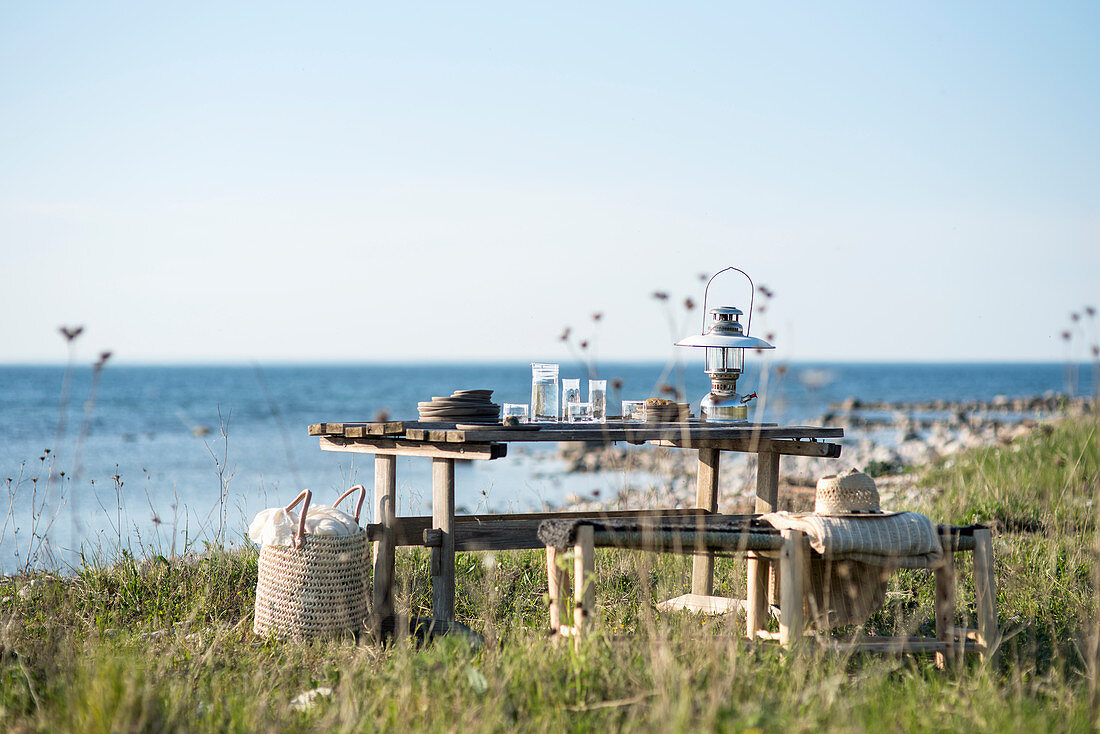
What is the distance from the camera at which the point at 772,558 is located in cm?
325

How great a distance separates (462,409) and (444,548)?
0.56 meters

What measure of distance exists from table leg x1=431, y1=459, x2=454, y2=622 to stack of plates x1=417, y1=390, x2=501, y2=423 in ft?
0.73

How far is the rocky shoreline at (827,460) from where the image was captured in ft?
21.7

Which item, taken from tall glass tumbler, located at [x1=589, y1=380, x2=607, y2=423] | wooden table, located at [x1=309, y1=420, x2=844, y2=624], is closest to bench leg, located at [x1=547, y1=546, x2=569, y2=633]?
wooden table, located at [x1=309, y1=420, x2=844, y2=624]

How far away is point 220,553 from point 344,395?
3907 centimetres

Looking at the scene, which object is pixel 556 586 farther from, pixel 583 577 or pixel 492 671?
pixel 492 671

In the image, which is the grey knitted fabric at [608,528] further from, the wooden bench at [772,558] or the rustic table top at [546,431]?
the rustic table top at [546,431]

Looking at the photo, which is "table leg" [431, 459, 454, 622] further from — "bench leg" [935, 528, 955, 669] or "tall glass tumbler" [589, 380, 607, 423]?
"bench leg" [935, 528, 955, 669]

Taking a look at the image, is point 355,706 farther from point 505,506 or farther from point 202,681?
point 505,506

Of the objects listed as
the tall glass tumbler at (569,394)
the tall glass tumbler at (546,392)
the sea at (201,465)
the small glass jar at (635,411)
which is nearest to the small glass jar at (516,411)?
the tall glass tumbler at (546,392)

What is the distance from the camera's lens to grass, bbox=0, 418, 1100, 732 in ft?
7.67

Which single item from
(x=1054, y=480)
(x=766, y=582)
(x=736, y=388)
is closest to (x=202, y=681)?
(x=766, y=582)

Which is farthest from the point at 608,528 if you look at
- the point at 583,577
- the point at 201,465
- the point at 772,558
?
the point at 201,465

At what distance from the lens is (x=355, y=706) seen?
2.47 meters
